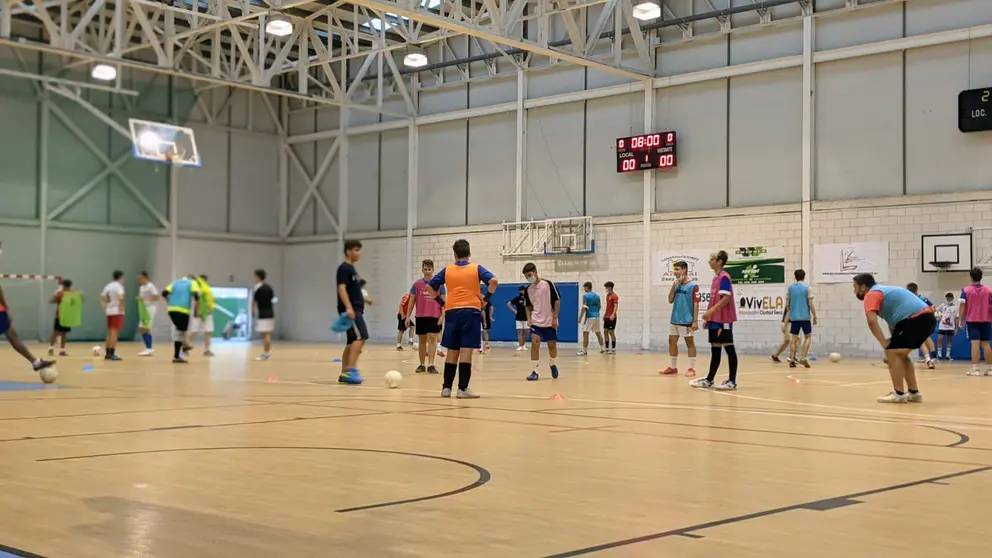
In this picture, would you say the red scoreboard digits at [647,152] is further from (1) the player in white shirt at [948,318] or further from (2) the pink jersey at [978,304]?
(2) the pink jersey at [978,304]

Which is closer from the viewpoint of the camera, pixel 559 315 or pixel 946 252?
pixel 946 252

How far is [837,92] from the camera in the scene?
29953mm

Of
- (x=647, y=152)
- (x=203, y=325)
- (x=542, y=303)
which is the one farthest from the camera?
(x=647, y=152)

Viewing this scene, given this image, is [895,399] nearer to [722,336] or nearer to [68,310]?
[722,336]

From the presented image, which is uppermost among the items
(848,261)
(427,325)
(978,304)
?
(848,261)

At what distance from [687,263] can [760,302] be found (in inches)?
100

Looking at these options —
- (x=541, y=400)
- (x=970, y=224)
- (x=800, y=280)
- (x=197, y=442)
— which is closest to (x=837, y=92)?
(x=970, y=224)

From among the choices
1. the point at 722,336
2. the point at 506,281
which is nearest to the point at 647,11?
the point at 506,281

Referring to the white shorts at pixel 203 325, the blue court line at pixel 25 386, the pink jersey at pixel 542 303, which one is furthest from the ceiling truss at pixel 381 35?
the blue court line at pixel 25 386

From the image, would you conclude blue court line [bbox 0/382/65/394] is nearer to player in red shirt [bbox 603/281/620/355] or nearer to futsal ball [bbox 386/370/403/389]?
futsal ball [bbox 386/370/403/389]

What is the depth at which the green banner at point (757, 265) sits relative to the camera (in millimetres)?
30922

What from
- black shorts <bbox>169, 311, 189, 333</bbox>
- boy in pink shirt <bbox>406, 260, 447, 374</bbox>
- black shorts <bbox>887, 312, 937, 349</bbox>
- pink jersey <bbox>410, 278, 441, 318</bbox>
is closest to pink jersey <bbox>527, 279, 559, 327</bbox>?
boy in pink shirt <bbox>406, 260, 447, 374</bbox>

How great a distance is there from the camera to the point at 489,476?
6.78 m

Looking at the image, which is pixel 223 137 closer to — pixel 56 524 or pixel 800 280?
pixel 800 280
